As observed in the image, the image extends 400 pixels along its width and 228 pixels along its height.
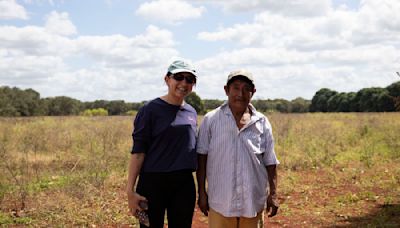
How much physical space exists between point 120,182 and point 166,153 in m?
5.06

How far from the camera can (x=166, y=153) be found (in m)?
2.59

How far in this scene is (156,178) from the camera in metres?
Answer: 2.61

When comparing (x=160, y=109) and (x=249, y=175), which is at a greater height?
(x=160, y=109)

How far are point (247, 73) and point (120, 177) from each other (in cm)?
564

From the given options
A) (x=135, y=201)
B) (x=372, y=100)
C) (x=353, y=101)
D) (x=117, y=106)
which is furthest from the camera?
(x=353, y=101)

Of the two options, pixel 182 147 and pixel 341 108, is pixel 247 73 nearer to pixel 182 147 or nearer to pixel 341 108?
pixel 182 147

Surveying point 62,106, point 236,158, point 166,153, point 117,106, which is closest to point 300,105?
point 117,106

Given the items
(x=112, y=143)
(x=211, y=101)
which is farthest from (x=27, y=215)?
(x=211, y=101)

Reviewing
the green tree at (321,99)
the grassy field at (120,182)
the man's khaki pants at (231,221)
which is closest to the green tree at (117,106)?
the green tree at (321,99)

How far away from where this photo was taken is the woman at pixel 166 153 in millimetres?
2574

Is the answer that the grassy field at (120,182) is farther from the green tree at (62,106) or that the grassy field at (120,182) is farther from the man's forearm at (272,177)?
the green tree at (62,106)

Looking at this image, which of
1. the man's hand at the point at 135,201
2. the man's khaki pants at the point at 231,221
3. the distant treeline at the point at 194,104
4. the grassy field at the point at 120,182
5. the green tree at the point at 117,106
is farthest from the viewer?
the green tree at the point at 117,106

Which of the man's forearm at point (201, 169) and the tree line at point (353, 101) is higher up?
the tree line at point (353, 101)

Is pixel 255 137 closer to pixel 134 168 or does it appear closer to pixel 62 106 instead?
pixel 134 168
